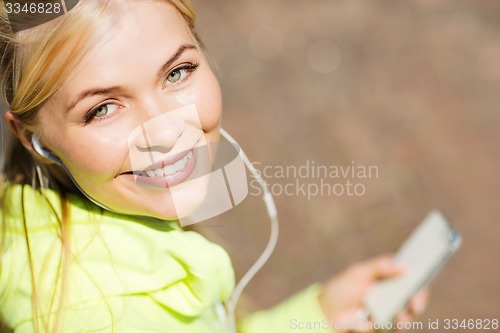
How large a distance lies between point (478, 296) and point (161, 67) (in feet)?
5.42

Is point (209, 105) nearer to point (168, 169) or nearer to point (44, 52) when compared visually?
point (168, 169)

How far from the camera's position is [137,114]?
948 mm

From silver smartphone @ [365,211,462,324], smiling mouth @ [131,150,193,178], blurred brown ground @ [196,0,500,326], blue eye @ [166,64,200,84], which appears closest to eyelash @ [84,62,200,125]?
blue eye @ [166,64,200,84]

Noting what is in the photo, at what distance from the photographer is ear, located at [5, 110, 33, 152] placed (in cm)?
103

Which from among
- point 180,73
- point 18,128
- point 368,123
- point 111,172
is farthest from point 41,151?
point 368,123

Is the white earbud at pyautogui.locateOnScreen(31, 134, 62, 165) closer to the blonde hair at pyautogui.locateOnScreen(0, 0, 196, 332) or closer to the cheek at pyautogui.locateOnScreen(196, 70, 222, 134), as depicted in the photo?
the blonde hair at pyautogui.locateOnScreen(0, 0, 196, 332)

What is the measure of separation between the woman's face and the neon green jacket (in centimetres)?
6

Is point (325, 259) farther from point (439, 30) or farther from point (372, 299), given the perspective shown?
point (439, 30)

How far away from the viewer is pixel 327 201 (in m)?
2.46

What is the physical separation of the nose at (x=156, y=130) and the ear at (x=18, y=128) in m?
0.21

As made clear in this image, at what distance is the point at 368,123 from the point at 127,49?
6.01ft

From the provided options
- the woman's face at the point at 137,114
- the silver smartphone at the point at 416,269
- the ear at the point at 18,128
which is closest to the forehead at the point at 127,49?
the woman's face at the point at 137,114

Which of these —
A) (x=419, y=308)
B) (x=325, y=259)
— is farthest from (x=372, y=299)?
(x=325, y=259)

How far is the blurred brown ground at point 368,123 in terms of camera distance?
7.64 feet
